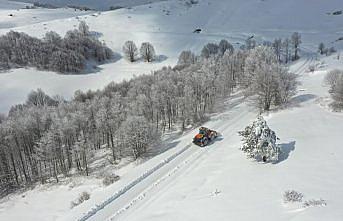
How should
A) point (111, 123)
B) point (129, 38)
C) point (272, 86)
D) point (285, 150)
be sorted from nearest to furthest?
point (285, 150)
point (111, 123)
point (272, 86)
point (129, 38)

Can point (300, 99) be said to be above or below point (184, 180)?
above

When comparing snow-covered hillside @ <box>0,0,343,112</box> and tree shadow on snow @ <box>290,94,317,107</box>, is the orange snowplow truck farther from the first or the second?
snow-covered hillside @ <box>0,0,343,112</box>

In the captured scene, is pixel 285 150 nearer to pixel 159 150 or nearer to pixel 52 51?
pixel 159 150

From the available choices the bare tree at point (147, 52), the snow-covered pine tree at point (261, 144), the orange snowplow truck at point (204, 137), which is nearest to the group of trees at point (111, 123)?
the orange snowplow truck at point (204, 137)

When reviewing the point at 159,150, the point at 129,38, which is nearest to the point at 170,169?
the point at 159,150

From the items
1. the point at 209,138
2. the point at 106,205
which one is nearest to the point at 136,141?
the point at 209,138

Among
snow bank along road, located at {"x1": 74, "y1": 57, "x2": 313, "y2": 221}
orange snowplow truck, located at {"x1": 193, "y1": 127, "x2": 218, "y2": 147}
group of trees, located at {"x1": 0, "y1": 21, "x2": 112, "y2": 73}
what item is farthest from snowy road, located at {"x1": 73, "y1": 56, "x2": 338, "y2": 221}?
group of trees, located at {"x1": 0, "y1": 21, "x2": 112, "y2": 73}
